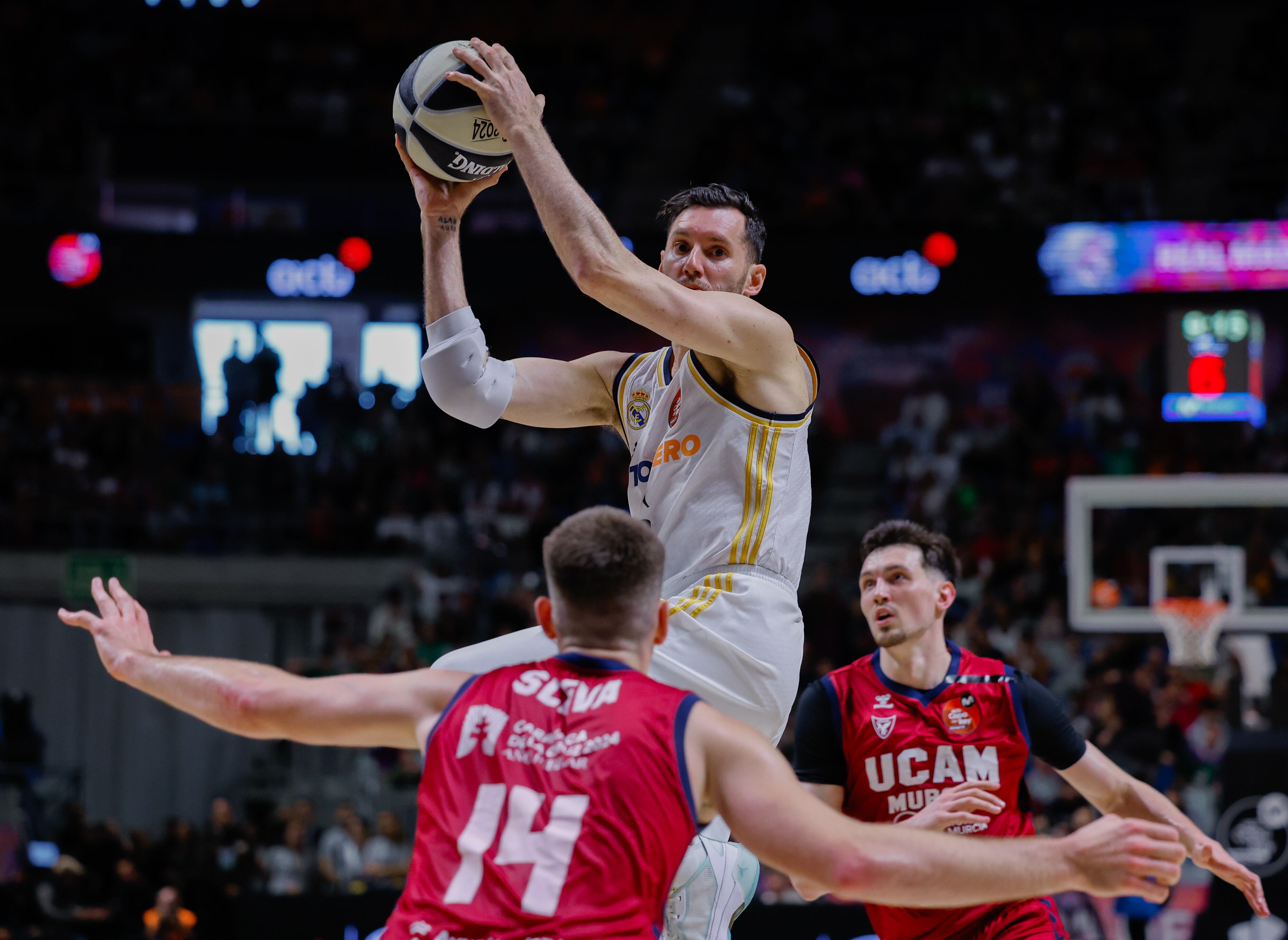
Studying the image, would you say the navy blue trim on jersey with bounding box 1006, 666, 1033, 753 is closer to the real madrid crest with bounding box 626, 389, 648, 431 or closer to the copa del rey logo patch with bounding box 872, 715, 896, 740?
A: the copa del rey logo patch with bounding box 872, 715, 896, 740

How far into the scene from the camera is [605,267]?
14.3ft

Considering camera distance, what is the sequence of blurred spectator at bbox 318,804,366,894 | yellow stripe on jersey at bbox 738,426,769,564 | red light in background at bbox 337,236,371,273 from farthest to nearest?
red light in background at bbox 337,236,371,273 < blurred spectator at bbox 318,804,366,894 < yellow stripe on jersey at bbox 738,426,769,564

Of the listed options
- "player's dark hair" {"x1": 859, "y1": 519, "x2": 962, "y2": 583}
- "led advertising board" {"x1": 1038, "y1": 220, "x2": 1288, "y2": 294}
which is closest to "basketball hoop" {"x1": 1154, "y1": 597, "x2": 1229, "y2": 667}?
"led advertising board" {"x1": 1038, "y1": 220, "x2": 1288, "y2": 294}

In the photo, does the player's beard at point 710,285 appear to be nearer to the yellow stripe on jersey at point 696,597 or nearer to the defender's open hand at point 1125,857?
the yellow stripe on jersey at point 696,597

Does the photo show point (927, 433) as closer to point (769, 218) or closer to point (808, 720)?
point (769, 218)

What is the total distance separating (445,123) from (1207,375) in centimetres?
1485

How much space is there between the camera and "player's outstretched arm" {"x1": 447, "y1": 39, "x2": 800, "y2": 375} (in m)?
4.35

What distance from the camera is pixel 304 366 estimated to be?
2423 cm

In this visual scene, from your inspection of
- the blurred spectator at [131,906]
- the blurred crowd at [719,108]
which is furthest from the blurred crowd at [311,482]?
the blurred spectator at [131,906]

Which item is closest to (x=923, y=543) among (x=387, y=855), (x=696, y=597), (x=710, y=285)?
(x=710, y=285)

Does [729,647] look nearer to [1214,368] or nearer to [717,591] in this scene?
[717,591]

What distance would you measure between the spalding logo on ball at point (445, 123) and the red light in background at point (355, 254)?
1585 centimetres

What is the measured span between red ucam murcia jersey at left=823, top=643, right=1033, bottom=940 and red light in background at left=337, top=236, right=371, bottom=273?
596 inches

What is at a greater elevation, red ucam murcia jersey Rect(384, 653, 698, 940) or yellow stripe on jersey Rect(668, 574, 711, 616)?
yellow stripe on jersey Rect(668, 574, 711, 616)
